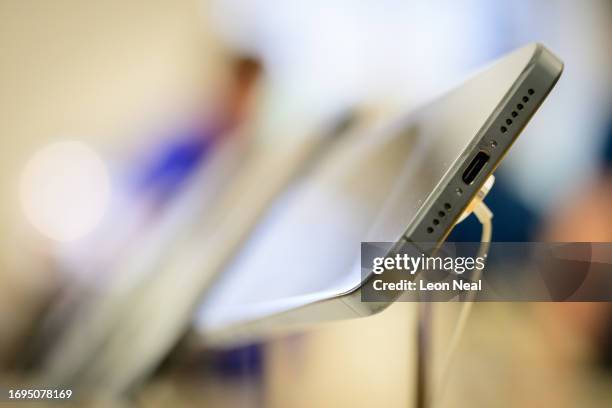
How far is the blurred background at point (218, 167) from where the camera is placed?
2.82 feet

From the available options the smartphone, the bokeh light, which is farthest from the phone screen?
the bokeh light

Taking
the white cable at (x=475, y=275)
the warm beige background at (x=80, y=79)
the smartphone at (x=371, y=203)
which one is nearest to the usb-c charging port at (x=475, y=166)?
the smartphone at (x=371, y=203)

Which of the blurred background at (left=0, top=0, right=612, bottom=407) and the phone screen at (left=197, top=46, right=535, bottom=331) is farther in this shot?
the blurred background at (left=0, top=0, right=612, bottom=407)

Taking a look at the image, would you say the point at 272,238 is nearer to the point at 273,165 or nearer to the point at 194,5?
the point at 273,165

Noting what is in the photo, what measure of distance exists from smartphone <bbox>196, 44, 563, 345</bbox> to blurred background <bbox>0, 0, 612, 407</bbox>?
0.33ft

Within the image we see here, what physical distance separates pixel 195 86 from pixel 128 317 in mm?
456

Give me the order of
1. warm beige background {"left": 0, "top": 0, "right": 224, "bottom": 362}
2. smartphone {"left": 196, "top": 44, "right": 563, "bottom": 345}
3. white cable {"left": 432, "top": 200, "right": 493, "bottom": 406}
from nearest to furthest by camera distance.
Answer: smartphone {"left": 196, "top": 44, "right": 563, "bottom": 345}
white cable {"left": 432, "top": 200, "right": 493, "bottom": 406}
warm beige background {"left": 0, "top": 0, "right": 224, "bottom": 362}

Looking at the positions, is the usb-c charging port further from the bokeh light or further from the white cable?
the bokeh light

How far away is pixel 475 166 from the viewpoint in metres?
0.34

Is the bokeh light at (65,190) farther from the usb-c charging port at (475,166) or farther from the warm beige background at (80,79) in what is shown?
the usb-c charging port at (475,166)

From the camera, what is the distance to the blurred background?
86 centimetres

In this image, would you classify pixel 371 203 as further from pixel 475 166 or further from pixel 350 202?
pixel 475 166

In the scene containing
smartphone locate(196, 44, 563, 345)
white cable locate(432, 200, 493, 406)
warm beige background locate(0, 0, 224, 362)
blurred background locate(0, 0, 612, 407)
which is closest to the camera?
smartphone locate(196, 44, 563, 345)

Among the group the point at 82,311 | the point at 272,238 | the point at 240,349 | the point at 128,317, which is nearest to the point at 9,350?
the point at 82,311
